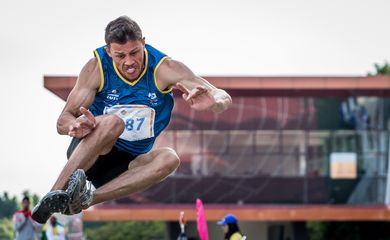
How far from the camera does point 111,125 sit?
8.76 m

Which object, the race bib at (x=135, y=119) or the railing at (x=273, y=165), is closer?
the race bib at (x=135, y=119)

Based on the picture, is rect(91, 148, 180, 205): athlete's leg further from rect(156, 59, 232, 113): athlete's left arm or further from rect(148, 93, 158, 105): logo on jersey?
rect(156, 59, 232, 113): athlete's left arm

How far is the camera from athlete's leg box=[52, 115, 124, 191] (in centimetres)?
876

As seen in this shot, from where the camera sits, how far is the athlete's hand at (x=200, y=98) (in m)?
8.43

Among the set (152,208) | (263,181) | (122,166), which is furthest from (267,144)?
(122,166)

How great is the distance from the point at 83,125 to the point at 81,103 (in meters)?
0.44

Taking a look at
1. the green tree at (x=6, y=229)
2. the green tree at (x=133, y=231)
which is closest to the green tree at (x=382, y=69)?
the green tree at (x=133, y=231)

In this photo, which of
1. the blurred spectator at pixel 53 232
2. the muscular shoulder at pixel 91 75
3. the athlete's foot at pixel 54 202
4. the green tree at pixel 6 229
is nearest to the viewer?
the athlete's foot at pixel 54 202

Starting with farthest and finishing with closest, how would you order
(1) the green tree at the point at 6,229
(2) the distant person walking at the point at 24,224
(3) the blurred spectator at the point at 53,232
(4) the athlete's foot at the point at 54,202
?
(1) the green tree at the point at 6,229 < (3) the blurred spectator at the point at 53,232 < (2) the distant person walking at the point at 24,224 < (4) the athlete's foot at the point at 54,202

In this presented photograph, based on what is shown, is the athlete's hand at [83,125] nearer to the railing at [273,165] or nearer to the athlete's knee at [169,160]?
the athlete's knee at [169,160]

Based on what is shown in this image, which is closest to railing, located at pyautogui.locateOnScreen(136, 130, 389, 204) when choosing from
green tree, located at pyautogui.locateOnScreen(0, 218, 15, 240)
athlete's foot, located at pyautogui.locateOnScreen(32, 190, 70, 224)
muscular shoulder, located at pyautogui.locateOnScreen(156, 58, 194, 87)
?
muscular shoulder, located at pyautogui.locateOnScreen(156, 58, 194, 87)

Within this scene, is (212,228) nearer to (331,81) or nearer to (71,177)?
(331,81)

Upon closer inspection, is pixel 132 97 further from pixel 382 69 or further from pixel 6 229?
pixel 6 229

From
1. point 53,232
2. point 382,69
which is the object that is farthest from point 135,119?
point 382,69
